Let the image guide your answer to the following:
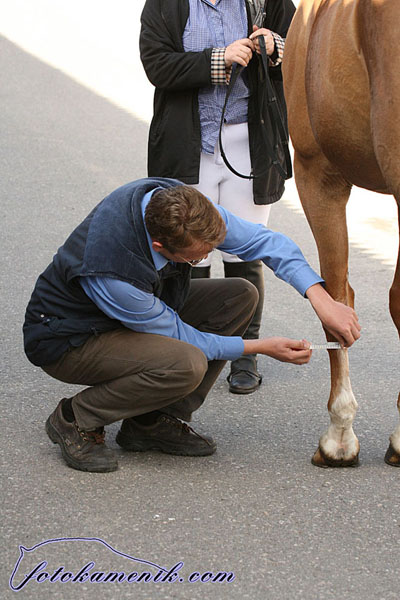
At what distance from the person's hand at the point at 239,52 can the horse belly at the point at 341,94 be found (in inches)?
29.5

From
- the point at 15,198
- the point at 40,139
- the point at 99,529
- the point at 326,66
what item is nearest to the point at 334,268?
the point at 326,66

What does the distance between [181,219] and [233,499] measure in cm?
87

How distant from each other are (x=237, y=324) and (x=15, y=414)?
93 centimetres

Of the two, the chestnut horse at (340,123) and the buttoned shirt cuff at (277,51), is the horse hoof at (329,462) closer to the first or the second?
the chestnut horse at (340,123)

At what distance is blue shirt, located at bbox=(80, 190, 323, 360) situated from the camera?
262 centimetres

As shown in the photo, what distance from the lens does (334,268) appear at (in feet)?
9.34

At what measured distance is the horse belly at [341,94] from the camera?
242 centimetres

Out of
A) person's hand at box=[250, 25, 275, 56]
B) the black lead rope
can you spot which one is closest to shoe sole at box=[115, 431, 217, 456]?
the black lead rope

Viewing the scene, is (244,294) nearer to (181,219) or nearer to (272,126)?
(181,219)

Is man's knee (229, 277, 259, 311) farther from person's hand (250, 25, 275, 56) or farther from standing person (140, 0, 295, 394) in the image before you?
person's hand (250, 25, 275, 56)

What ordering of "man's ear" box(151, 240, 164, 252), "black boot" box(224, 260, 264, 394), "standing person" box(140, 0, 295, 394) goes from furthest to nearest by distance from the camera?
"black boot" box(224, 260, 264, 394)
"standing person" box(140, 0, 295, 394)
"man's ear" box(151, 240, 164, 252)

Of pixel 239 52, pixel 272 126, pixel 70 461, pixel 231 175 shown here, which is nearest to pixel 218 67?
pixel 239 52

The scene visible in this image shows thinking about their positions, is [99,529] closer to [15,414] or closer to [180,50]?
[15,414]

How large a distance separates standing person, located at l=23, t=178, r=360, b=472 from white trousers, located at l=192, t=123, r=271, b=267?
80 cm
